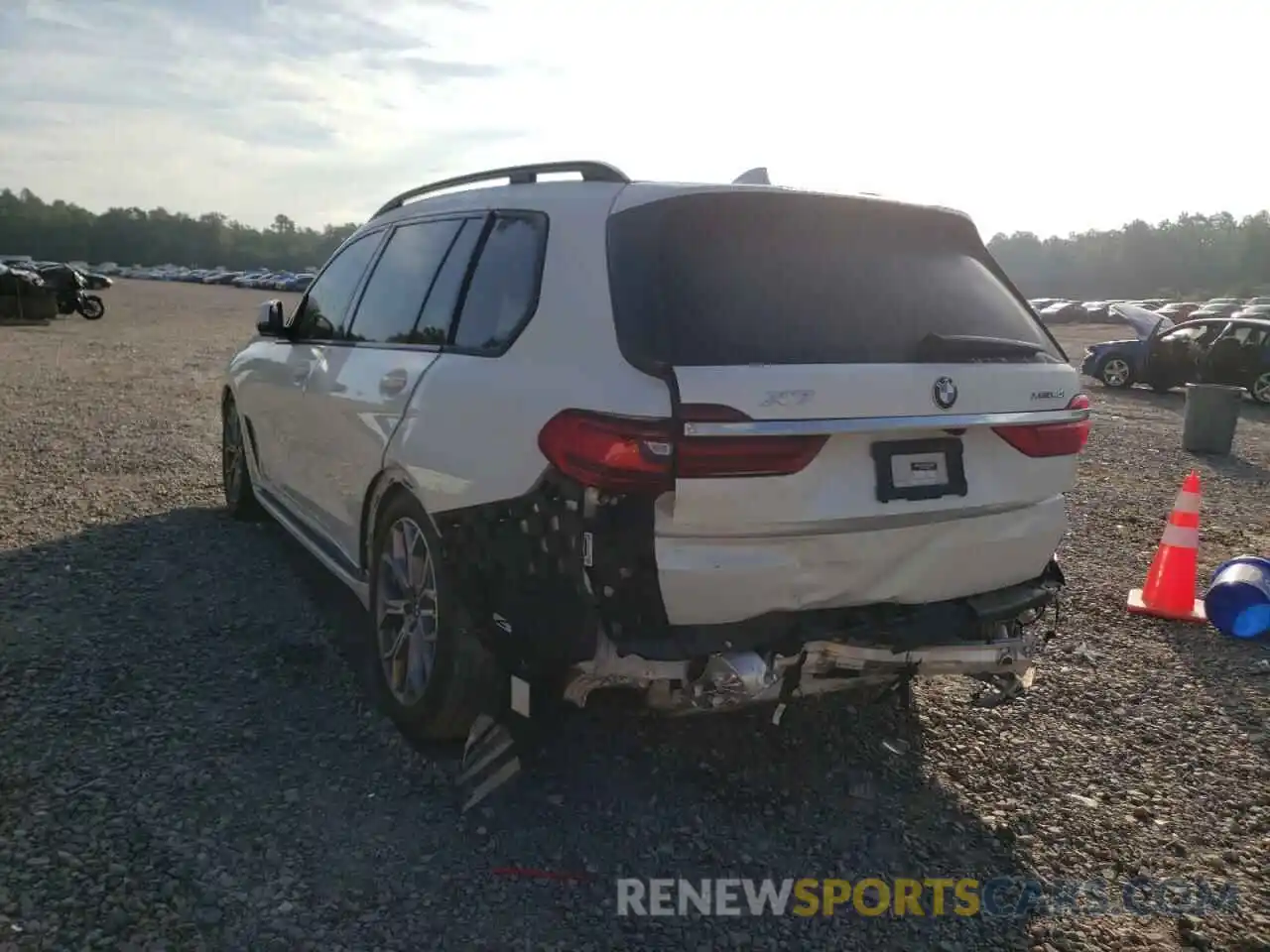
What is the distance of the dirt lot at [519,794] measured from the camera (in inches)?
104

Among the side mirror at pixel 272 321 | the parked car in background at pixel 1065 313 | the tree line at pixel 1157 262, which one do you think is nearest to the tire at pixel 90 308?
the side mirror at pixel 272 321

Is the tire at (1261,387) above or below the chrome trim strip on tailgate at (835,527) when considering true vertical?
below

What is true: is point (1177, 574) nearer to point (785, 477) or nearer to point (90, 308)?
point (785, 477)

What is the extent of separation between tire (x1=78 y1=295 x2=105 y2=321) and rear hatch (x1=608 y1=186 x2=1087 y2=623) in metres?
29.1

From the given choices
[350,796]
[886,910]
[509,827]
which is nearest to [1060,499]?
[886,910]

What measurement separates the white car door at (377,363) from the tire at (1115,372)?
17823mm

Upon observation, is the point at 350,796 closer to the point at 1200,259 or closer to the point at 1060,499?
the point at 1060,499

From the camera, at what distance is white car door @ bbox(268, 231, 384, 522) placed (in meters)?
4.57

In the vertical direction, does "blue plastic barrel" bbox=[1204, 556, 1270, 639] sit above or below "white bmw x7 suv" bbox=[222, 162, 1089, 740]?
below

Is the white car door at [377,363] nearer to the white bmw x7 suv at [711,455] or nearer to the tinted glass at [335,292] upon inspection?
the white bmw x7 suv at [711,455]

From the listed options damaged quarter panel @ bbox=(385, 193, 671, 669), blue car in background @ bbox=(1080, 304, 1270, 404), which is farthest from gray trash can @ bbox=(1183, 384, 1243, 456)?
damaged quarter panel @ bbox=(385, 193, 671, 669)

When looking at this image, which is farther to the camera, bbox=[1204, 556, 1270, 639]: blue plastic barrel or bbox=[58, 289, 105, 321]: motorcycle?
bbox=[58, 289, 105, 321]: motorcycle

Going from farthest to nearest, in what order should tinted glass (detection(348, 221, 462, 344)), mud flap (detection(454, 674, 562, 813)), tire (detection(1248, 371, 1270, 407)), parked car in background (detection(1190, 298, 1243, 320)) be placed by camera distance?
parked car in background (detection(1190, 298, 1243, 320)) → tire (detection(1248, 371, 1270, 407)) → tinted glass (detection(348, 221, 462, 344)) → mud flap (detection(454, 674, 562, 813))

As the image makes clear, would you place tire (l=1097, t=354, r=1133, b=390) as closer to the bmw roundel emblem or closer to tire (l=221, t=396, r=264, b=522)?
tire (l=221, t=396, r=264, b=522)
